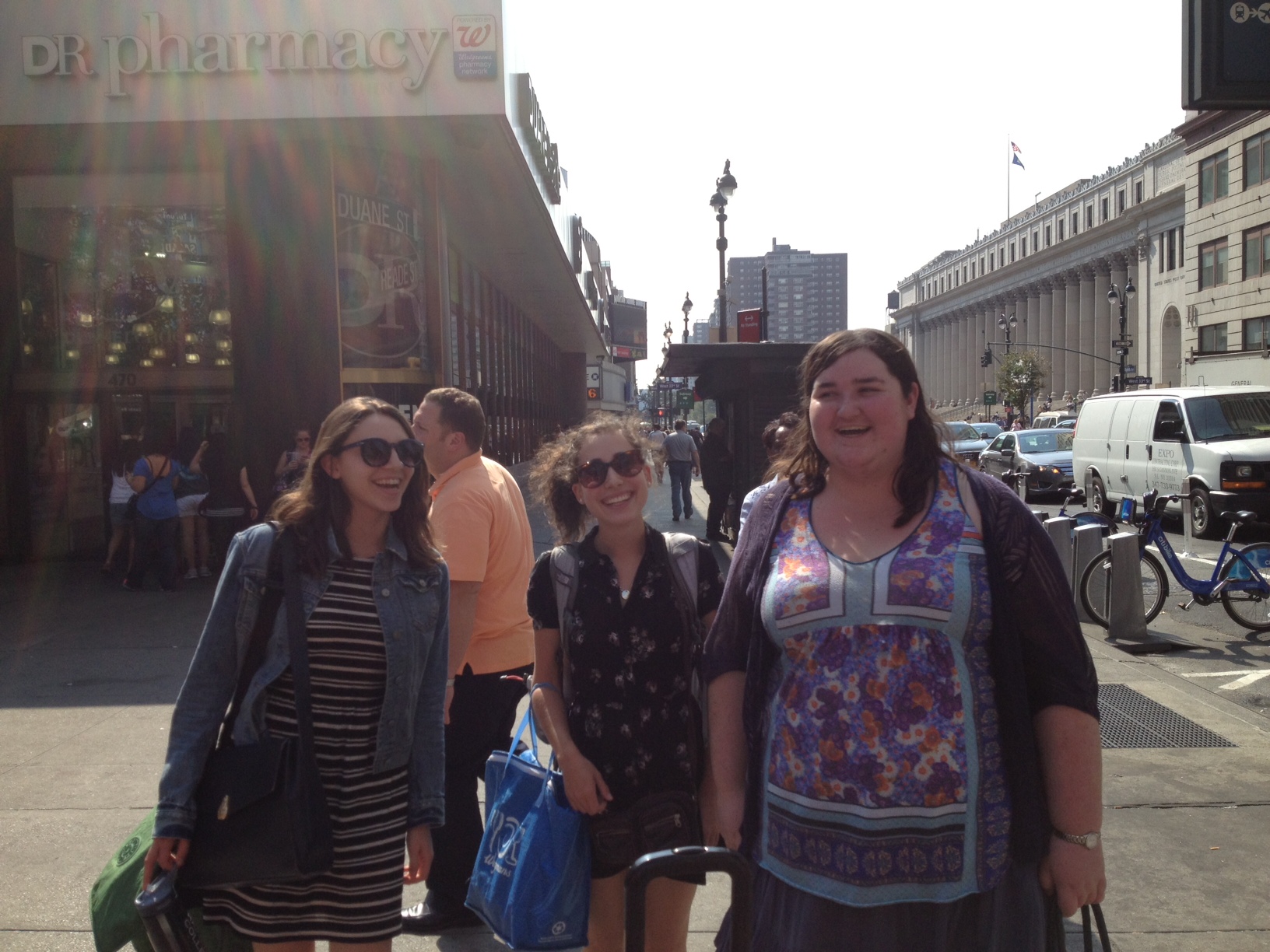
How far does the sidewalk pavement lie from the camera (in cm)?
388

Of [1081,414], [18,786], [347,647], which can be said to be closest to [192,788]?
[347,647]

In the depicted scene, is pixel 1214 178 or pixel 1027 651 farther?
pixel 1214 178

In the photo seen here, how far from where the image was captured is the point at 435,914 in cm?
388

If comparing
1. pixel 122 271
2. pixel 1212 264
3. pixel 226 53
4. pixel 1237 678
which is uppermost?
pixel 1212 264

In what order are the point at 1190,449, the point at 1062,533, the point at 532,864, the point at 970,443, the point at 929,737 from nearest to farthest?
the point at 929,737 → the point at 532,864 → the point at 1062,533 → the point at 1190,449 → the point at 970,443

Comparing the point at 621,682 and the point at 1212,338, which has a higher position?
the point at 1212,338

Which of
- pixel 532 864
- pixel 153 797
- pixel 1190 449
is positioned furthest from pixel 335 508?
pixel 1190 449

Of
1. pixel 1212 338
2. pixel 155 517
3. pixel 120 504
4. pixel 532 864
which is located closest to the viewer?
pixel 532 864

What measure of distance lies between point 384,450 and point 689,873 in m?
1.51

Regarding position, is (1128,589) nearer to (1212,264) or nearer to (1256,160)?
(1256,160)

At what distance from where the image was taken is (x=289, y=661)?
2557 mm

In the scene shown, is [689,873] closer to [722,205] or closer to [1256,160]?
[722,205]

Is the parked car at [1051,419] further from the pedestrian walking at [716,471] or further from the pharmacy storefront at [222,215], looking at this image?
the pharmacy storefront at [222,215]

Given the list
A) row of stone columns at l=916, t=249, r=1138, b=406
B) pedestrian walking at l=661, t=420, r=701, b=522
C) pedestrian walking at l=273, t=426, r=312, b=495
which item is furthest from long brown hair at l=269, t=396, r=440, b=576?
row of stone columns at l=916, t=249, r=1138, b=406
